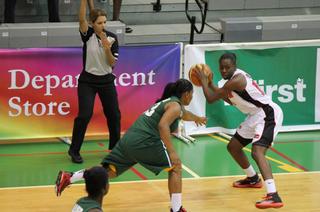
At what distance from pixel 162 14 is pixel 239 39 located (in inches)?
73.6

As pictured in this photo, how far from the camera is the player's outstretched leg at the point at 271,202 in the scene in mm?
8521

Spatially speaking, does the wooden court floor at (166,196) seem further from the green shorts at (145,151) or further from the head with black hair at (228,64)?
the head with black hair at (228,64)

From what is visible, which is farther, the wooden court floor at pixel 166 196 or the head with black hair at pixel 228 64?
the head with black hair at pixel 228 64

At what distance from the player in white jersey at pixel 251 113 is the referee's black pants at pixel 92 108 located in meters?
1.71

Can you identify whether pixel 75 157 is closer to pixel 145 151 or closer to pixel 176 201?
pixel 145 151

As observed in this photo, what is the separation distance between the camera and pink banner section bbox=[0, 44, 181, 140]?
35.2 feet

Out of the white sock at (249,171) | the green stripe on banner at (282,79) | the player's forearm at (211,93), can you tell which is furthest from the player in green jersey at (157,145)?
the green stripe on banner at (282,79)

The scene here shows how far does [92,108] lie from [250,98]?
2220 millimetres

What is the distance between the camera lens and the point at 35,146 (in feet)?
36.2

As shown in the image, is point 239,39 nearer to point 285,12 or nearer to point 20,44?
point 285,12

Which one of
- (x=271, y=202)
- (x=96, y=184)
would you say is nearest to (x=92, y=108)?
(x=271, y=202)

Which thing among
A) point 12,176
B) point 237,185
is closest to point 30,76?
point 12,176

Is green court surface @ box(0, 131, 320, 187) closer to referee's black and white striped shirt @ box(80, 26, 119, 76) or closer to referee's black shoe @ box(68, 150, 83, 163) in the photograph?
referee's black shoe @ box(68, 150, 83, 163)

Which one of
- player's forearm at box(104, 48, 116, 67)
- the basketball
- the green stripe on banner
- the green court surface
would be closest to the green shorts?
the basketball
